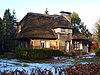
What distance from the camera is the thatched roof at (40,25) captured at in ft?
149

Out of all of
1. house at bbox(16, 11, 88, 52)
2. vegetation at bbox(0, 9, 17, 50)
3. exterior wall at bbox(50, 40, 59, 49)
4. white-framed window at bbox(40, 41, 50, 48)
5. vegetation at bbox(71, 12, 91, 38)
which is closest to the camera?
house at bbox(16, 11, 88, 52)

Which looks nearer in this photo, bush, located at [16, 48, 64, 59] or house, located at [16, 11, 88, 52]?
bush, located at [16, 48, 64, 59]

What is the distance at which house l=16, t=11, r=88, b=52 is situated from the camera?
150ft

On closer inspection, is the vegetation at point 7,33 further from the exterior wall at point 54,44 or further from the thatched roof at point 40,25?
the exterior wall at point 54,44

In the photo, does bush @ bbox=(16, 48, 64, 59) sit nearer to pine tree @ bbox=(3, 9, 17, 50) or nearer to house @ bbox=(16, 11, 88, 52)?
house @ bbox=(16, 11, 88, 52)

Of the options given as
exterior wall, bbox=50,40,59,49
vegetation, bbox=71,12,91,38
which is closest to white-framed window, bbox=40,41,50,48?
exterior wall, bbox=50,40,59,49

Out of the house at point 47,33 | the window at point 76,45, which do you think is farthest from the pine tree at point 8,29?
the window at point 76,45

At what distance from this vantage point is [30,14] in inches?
1975

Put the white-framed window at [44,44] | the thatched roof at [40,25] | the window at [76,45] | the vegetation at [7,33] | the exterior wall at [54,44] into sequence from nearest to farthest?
the thatched roof at [40,25] → the white-framed window at [44,44] → the exterior wall at [54,44] → the window at [76,45] → the vegetation at [7,33]

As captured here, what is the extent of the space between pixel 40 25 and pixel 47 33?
2547mm

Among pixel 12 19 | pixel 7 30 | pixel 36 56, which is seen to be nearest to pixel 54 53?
pixel 36 56

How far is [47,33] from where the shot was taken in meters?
46.6

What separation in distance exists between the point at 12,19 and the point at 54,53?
2180cm

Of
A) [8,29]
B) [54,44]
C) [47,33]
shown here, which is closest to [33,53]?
[47,33]
